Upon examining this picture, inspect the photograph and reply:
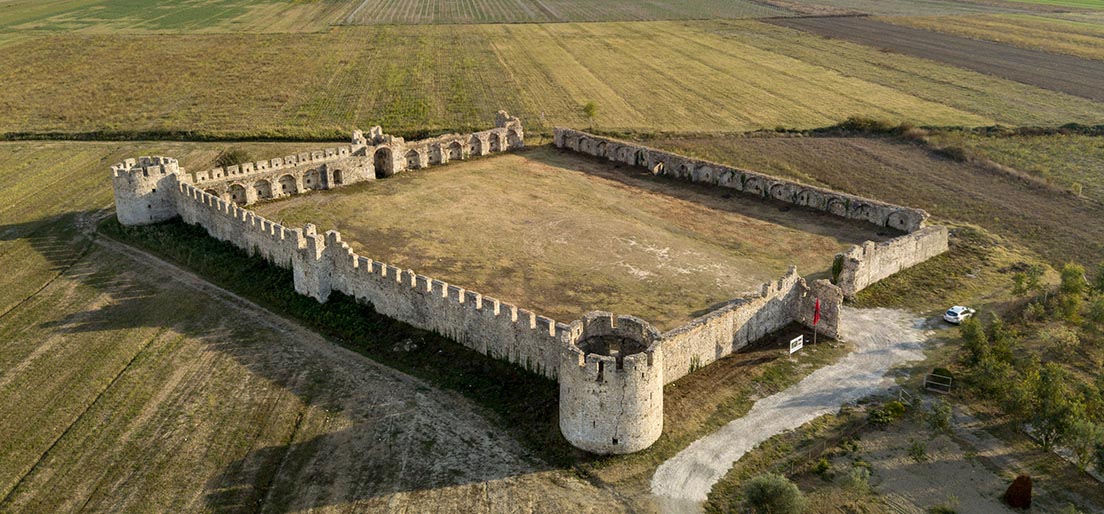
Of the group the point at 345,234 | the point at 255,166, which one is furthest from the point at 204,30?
the point at 345,234

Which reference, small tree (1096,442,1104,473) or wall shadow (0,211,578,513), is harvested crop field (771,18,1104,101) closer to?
small tree (1096,442,1104,473)

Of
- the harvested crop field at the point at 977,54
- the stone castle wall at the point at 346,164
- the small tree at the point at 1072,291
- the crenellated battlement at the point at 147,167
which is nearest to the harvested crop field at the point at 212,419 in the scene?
the crenellated battlement at the point at 147,167

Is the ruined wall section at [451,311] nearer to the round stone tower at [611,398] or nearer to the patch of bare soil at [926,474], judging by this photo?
the round stone tower at [611,398]

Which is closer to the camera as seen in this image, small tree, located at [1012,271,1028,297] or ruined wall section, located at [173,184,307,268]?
small tree, located at [1012,271,1028,297]

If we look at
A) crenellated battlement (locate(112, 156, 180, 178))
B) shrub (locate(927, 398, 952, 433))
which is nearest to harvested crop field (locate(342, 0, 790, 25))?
crenellated battlement (locate(112, 156, 180, 178))

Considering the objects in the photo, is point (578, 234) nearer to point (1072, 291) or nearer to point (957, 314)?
point (957, 314)

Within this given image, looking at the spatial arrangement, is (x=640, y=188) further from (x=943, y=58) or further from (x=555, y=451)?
(x=943, y=58)
